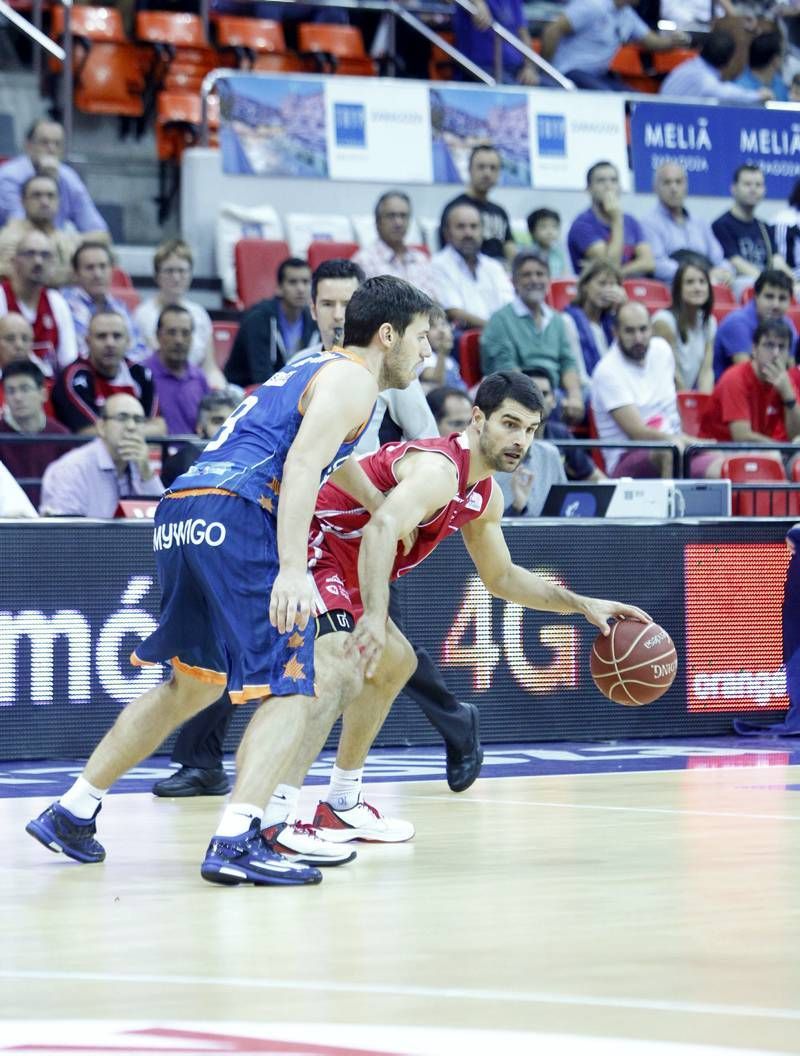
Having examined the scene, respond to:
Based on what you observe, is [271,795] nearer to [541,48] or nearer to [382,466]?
[382,466]

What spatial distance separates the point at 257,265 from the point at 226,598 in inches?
380

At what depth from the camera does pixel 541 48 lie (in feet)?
62.7

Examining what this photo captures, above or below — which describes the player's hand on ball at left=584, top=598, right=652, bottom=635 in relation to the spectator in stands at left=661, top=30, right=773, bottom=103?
below

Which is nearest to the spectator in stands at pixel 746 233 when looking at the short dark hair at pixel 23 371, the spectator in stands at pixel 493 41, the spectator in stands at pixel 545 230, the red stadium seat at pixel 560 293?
the spectator in stands at pixel 545 230

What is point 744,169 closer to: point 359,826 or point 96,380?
point 96,380

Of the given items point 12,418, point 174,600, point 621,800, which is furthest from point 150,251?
point 174,600

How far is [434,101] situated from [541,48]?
3.14 m

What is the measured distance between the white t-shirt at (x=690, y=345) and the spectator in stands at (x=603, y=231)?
125cm

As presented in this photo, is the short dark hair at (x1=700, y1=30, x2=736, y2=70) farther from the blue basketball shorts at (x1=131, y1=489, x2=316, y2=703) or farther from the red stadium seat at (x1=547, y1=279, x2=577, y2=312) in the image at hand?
the blue basketball shorts at (x1=131, y1=489, x2=316, y2=703)

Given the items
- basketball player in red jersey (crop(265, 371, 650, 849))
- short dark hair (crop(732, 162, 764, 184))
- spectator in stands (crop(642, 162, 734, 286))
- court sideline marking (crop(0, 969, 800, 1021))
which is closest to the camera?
court sideline marking (crop(0, 969, 800, 1021))

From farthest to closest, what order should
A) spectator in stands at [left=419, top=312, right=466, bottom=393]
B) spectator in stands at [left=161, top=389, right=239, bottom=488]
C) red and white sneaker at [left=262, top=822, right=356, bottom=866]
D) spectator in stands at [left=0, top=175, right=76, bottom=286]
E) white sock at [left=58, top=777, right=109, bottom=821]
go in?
spectator in stands at [left=0, top=175, right=76, bottom=286], spectator in stands at [left=419, top=312, right=466, bottom=393], spectator in stands at [left=161, top=389, right=239, bottom=488], red and white sneaker at [left=262, top=822, right=356, bottom=866], white sock at [left=58, top=777, right=109, bottom=821]

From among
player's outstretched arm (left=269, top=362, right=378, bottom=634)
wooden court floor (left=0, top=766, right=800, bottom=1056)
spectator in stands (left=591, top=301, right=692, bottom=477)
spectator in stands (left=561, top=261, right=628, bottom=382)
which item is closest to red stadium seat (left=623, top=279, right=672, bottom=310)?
spectator in stands (left=561, top=261, right=628, bottom=382)

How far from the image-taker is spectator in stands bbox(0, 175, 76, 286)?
12.6m

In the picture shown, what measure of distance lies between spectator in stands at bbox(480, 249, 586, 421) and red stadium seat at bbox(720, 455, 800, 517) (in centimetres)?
150
